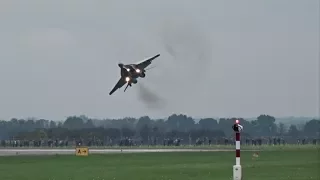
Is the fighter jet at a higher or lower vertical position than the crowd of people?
higher

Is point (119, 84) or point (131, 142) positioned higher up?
point (119, 84)

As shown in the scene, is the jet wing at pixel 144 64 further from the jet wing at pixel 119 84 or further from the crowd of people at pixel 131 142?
the crowd of people at pixel 131 142

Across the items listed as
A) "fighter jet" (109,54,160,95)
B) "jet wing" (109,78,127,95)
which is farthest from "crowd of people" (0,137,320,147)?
"fighter jet" (109,54,160,95)

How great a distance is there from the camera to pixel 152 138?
176 meters

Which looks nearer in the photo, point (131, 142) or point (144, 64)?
point (144, 64)

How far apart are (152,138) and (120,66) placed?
94287 millimetres

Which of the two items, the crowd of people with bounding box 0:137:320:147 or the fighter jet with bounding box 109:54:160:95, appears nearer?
the fighter jet with bounding box 109:54:160:95

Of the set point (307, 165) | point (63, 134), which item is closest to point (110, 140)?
point (63, 134)

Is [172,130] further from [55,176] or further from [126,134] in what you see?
[55,176]

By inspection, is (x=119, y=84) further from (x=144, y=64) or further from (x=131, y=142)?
(x=131, y=142)

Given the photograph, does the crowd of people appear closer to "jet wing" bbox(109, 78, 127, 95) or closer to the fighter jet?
"jet wing" bbox(109, 78, 127, 95)

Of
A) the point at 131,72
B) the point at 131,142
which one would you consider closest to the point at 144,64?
the point at 131,72

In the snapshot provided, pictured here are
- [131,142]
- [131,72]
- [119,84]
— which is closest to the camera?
[131,72]

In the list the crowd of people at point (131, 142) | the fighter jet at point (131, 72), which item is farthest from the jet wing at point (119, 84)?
the crowd of people at point (131, 142)
